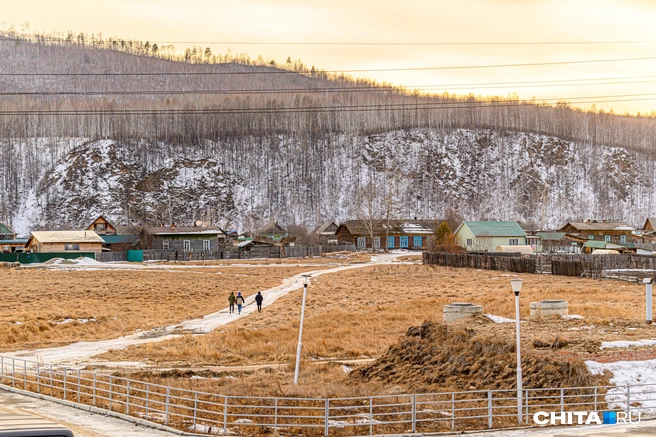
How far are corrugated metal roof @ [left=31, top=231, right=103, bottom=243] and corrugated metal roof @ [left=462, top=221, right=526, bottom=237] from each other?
161ft

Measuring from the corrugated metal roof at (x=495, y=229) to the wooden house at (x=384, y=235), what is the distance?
1609 centimetres

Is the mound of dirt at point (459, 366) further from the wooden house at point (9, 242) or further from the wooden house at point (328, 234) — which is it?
the wooden house at point (328, 234)

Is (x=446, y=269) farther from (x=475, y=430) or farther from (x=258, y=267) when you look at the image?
(x=475, y=430)

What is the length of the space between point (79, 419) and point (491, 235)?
294ft

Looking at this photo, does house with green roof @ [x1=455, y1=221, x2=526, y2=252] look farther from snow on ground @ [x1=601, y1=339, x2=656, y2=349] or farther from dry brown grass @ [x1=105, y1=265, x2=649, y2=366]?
snow on ground @ [x1=601, y1=339, x2=656, y2=349]

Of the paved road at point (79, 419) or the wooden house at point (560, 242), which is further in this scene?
the wooden house at point (560, 242)

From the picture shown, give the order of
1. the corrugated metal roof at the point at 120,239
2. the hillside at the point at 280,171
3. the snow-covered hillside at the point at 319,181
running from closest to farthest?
the corrugated metal roof at the point at 120,239 → the snow-covered hillside at the point at 319,181 → the hillside at the point at 280,171

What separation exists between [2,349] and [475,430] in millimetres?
26608

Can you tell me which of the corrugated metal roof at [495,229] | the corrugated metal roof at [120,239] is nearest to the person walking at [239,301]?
→ the corrugated metal roof at [495,229]

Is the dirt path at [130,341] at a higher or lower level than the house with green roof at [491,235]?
lower

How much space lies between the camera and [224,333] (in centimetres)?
4047

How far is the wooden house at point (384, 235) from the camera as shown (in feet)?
408

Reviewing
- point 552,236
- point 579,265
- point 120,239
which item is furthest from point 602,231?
point 120,239

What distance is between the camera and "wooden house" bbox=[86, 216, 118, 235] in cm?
11394
